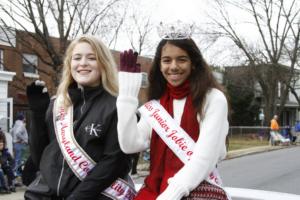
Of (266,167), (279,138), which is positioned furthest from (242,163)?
(279,138)

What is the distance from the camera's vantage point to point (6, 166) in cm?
1034

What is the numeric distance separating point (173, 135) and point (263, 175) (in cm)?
1159

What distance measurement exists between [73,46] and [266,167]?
547 inches

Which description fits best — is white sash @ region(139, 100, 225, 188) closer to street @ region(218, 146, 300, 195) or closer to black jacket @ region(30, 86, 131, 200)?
black jacket @ region(30, 86, 131, 200)

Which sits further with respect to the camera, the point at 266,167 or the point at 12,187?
the point at 266,167

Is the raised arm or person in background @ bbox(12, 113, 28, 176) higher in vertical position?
the raised arm

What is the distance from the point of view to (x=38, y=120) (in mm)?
2891

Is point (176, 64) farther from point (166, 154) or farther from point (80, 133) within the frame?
point (80, 133)

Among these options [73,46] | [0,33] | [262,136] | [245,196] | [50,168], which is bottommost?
[262,136]

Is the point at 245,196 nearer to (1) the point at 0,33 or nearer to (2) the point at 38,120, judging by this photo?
(2) the point at 38,120

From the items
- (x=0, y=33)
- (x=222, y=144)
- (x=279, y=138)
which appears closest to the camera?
(x=222, y=144)

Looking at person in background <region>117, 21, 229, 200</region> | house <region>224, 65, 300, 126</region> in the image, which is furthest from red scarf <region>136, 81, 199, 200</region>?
house <region>224, 65, 300, 126</region>

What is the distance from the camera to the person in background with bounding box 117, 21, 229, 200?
7.91 feet

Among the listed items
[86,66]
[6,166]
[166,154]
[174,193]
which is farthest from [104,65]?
[6,166]
